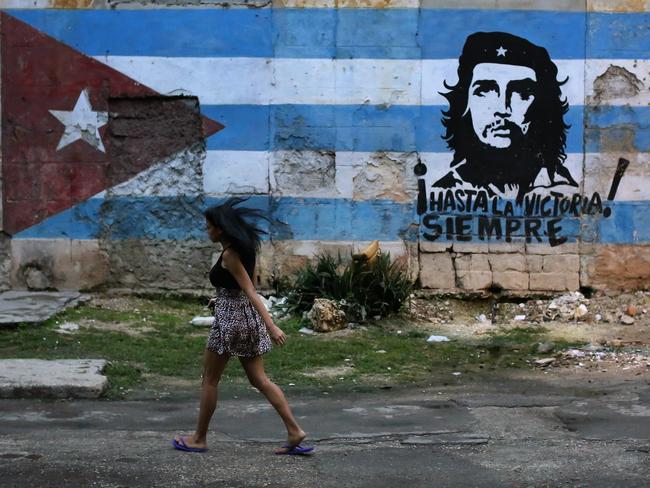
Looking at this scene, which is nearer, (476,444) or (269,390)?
(269,390)

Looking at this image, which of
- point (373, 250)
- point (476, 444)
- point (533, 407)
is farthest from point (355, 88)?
point (476, 444)

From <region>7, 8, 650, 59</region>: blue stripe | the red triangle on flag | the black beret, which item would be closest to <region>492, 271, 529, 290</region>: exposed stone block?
the black beret

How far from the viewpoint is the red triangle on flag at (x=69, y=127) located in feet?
35.8

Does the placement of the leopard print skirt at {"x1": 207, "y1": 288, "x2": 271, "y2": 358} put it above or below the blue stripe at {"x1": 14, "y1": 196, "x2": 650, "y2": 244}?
below

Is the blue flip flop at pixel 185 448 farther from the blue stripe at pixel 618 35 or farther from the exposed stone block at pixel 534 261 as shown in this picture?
the blue stripe at pixel 618 35

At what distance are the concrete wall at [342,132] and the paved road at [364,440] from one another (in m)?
3.69

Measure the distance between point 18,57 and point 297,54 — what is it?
11.2 feet

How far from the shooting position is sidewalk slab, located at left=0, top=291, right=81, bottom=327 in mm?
9273

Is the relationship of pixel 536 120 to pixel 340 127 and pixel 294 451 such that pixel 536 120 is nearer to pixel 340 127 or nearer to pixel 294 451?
pixel 340 127

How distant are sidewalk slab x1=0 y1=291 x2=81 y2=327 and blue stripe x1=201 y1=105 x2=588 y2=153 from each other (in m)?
2.55

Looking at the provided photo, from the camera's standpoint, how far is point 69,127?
10953mm

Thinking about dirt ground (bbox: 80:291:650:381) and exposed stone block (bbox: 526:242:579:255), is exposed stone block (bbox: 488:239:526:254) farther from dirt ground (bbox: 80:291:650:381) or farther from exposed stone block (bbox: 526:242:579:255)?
dirt ground (bbox: 80:291:650:381)

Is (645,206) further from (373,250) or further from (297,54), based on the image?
(297,54)

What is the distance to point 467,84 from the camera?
1086 centimetres
